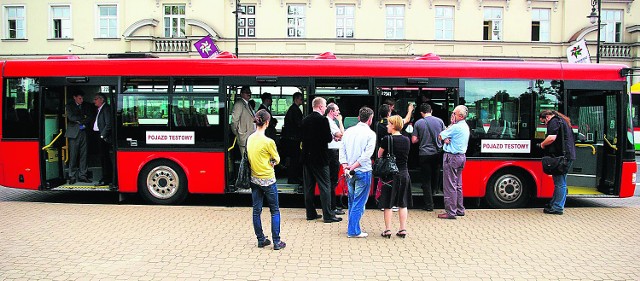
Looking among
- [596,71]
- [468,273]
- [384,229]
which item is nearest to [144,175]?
[384,229]

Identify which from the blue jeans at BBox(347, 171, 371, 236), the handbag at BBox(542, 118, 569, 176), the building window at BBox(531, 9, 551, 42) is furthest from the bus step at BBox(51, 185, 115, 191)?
the building window at BBox(531, 9, 551, 42)

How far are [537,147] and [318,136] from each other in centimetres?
432

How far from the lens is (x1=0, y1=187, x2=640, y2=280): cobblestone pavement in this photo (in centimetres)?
602

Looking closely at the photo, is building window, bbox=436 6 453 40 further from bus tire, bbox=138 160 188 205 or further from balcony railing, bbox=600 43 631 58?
bus tire, bbox=138 160 188 205

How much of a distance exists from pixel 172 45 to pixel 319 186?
24173mm

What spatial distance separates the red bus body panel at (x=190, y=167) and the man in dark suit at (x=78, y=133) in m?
1.09

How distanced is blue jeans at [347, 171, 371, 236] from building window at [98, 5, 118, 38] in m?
27.1

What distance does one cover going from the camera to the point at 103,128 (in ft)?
33.6

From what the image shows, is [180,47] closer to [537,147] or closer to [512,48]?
[512,48]

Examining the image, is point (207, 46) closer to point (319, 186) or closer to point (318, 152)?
point (318, 152)

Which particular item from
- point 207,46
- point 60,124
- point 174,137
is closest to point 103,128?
point 60,124

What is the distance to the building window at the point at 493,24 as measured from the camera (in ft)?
101

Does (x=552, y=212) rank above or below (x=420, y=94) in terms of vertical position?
below

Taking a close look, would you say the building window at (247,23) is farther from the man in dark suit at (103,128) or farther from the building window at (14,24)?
the man in dark suit at (103,128)
